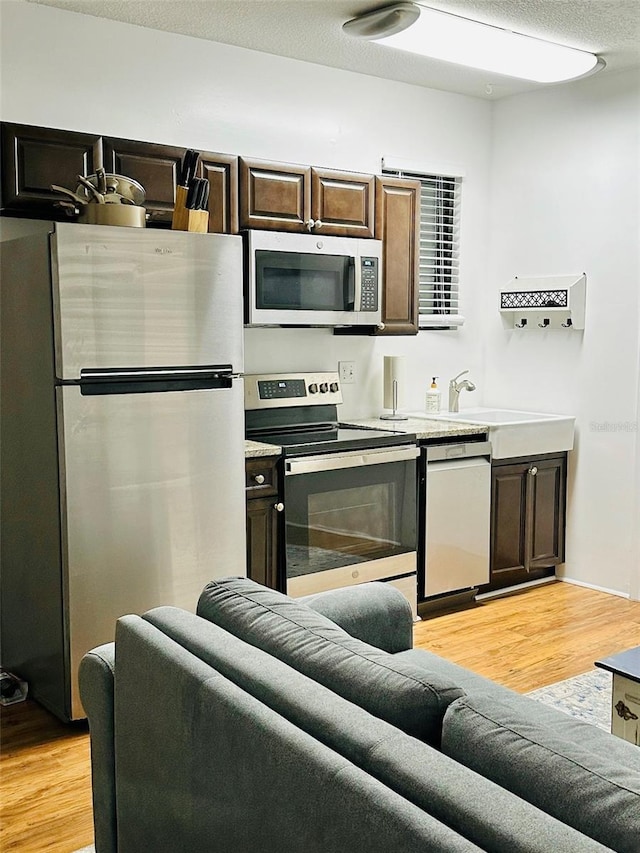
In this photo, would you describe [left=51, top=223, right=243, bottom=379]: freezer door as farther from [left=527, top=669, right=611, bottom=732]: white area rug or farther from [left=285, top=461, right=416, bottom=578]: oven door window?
[left=527, top=669, right=611, bottom=732]: white area rug

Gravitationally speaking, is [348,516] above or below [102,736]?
above

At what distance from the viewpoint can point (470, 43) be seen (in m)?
3.88

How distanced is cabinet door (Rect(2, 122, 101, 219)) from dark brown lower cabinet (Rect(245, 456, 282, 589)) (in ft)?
4.26

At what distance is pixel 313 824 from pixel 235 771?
26cm

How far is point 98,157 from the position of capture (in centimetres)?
354

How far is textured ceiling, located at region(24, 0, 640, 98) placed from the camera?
3572 mm

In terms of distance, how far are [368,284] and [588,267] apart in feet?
4.29

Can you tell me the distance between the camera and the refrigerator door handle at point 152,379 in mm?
3113

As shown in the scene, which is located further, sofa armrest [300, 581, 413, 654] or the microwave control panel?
the microwave control panel

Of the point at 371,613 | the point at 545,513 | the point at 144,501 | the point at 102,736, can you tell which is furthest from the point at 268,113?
the point at 102,736

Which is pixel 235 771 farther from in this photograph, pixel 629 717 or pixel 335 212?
pixel 335 212

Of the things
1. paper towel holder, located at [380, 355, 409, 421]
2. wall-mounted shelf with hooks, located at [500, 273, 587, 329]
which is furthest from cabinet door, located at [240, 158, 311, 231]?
wall-mounted shelf with hooks, located at [500, 273, 587, 329]

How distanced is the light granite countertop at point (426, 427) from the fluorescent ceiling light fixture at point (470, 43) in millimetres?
1702

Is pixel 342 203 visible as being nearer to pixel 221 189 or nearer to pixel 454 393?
pixel 221 189
